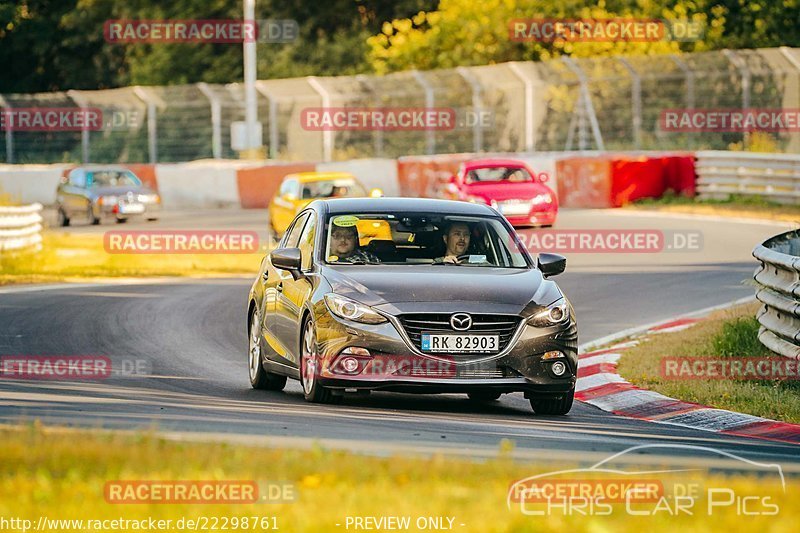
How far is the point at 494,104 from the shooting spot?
43.6 meters

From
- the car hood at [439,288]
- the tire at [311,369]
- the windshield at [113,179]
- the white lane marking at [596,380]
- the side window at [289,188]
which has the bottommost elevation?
the windshield at [113,179]

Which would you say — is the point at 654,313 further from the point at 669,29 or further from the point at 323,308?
the point at 669,29

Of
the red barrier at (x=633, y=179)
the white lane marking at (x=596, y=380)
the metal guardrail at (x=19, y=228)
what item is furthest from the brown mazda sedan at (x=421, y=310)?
the red barrier at (x=633, y=179)

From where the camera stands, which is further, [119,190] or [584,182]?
[119,190]

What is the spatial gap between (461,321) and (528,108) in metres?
31.5

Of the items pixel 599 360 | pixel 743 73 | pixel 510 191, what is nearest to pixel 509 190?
pixel 510 191

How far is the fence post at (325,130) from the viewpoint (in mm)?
45531

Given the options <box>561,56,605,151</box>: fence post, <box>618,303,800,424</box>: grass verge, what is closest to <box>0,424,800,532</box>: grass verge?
<box>618,303,800,424</box>: grass verge

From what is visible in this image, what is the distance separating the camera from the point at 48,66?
72.1 m

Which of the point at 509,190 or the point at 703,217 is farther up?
the point at 509,190

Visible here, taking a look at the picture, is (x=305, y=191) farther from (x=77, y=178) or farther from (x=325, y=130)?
(x=325, y=130)

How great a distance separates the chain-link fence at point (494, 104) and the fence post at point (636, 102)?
23 mm

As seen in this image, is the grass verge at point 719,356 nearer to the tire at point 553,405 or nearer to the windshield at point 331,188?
the tire at point 553,405

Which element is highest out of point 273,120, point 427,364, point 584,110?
point 427,364
